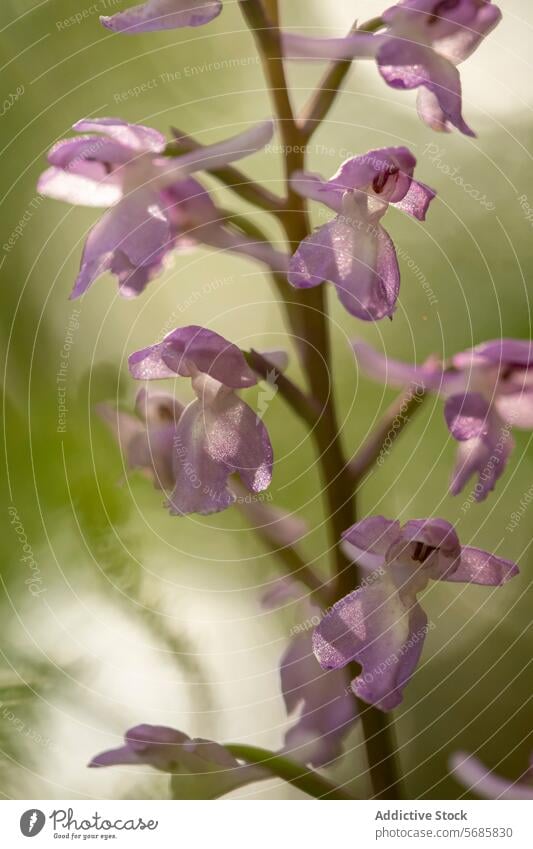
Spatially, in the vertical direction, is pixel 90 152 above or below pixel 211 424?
above

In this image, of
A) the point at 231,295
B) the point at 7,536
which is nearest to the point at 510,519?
the point at 231,295

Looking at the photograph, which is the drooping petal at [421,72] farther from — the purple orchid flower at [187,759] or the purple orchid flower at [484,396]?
the purple orchid flower at [187,759]

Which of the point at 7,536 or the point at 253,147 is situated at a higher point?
the point at 253,147

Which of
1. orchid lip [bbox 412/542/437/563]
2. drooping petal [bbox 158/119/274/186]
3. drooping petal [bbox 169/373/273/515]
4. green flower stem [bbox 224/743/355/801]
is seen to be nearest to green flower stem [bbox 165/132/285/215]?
drooping petal [bbox 158/119/274/186]

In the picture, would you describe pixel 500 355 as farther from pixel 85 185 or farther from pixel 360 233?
pixel 85 185

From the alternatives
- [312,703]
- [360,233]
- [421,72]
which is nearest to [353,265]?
[360,233]

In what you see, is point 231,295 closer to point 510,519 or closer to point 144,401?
point 144,401

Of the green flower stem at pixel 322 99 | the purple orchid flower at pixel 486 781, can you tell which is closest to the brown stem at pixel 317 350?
the green flower stem at pixel 322 99

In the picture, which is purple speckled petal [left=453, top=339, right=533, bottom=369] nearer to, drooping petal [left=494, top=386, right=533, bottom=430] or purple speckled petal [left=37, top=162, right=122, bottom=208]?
drooping petal [left=494, top=386, right=533, bottom=430]
